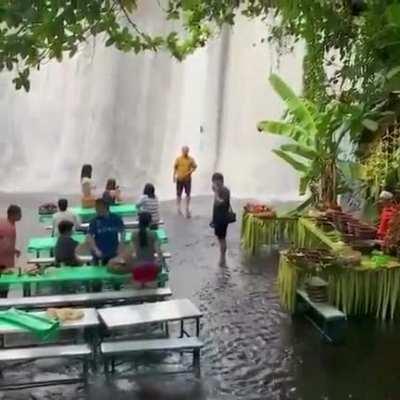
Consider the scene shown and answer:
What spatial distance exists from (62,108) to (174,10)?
19.4m

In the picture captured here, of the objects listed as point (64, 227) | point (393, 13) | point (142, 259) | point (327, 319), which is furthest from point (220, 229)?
point (393, 13)

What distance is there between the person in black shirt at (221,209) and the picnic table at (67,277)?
3900 millimetres

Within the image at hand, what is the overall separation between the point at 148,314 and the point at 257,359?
1.14 m

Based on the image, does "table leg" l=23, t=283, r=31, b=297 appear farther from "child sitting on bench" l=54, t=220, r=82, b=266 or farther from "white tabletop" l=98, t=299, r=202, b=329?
"white tabletop" l=98, t=299, r=202, b=329

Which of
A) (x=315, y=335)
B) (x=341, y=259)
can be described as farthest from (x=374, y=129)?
(x=315, y=335)

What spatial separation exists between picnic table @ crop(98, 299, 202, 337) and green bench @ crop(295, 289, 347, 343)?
1386 millimetres

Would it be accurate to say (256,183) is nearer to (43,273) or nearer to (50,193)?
(50,193)

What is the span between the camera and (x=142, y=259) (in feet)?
31.1

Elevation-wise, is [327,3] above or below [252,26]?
below

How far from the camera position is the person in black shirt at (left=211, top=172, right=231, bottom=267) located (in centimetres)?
1361

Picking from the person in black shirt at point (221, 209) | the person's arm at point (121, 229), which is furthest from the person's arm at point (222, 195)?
the person's arm at point (121, 229)

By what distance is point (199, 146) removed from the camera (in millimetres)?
24266

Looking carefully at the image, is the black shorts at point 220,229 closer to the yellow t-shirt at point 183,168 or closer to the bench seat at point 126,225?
the bench seat at point 126,225

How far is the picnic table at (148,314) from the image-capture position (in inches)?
313
